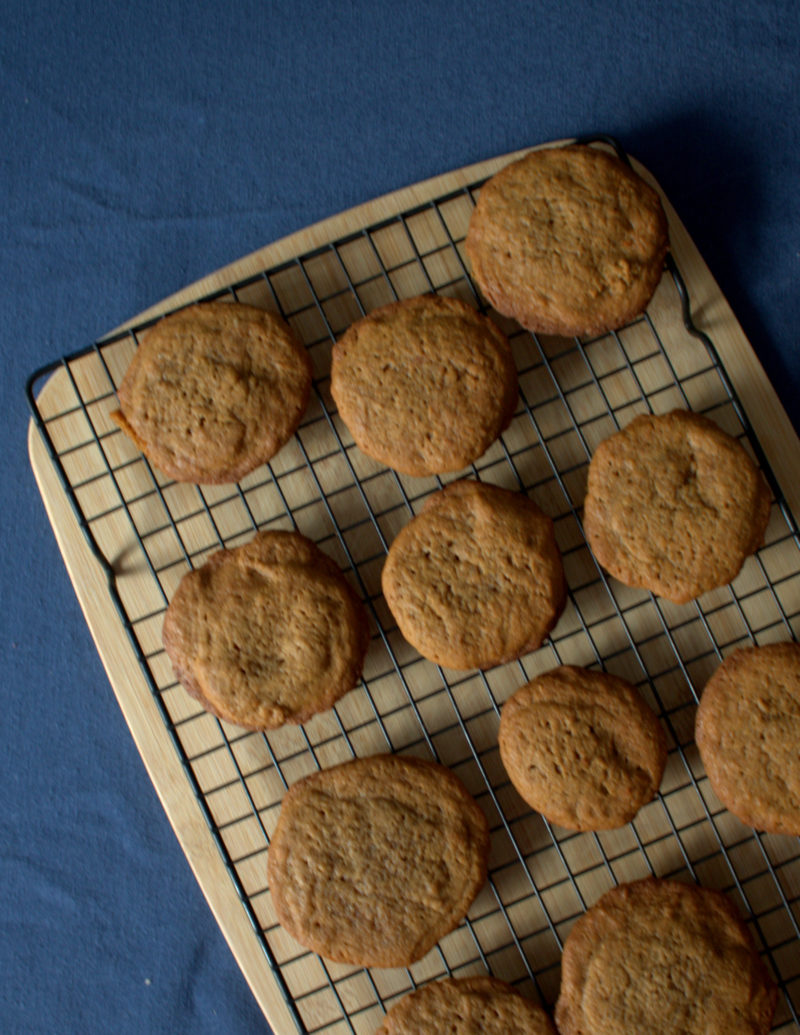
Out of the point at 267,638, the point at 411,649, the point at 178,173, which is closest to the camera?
the point at 267,638

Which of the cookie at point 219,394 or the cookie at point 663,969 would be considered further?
the cookie at point 219,394

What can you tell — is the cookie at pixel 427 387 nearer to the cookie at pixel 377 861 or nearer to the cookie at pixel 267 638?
the cookie at pixel 267 638

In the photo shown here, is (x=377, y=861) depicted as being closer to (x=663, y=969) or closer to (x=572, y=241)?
(x=663, y=969)

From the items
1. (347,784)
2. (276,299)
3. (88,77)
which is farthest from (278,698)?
(88,77)

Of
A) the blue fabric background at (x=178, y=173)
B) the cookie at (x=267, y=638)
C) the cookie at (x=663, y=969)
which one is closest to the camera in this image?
the cookie at (x=663, y=969)

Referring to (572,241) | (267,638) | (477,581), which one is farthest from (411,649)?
(572,241)

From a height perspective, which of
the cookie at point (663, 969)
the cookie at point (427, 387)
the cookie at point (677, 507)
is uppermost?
the cookie at point (427, 387)

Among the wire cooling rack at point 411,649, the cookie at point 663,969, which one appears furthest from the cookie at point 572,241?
the cookie at point 663,969

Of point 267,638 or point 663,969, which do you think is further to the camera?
point 267,638
